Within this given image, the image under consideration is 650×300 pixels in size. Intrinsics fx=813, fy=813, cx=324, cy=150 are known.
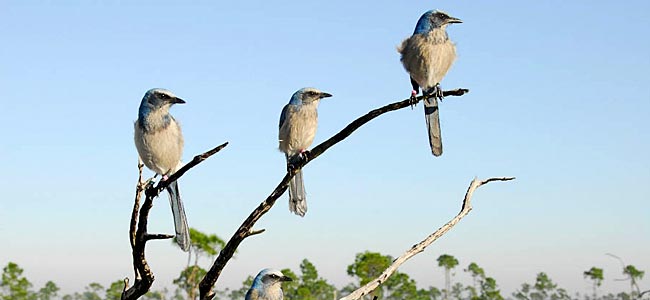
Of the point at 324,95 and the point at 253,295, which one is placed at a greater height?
the point at 324,95

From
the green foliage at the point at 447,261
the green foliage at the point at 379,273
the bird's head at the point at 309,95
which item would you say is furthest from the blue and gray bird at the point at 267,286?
the green foliage at the point at 447,261

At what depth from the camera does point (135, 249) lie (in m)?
4.22

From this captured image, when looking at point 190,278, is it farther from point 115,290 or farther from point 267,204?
point 267,204

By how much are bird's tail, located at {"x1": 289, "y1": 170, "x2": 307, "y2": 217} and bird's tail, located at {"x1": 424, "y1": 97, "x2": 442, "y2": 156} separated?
758 millimetres

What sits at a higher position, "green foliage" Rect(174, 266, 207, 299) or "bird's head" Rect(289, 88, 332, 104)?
"green foliage" Rect(174, 266, 207, 299)

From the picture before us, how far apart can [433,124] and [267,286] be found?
1890 mm

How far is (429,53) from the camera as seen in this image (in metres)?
4.98

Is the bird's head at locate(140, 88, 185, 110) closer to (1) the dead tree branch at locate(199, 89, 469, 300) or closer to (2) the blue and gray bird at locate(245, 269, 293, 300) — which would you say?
(1) the dead tree branch at locate(199, 89, 469, 300)

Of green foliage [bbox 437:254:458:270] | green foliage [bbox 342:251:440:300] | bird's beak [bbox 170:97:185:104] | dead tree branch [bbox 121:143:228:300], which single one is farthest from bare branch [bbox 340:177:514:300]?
green foliage [bbox 437:254:458:270]

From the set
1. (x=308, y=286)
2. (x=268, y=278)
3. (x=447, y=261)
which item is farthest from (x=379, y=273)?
(x=268, y=278)

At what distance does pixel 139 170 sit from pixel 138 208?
0.35 metres

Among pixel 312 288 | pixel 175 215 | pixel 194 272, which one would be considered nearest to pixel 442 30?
pixel 175 215

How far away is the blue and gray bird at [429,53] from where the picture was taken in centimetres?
491

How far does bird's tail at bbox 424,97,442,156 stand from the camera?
14.8ft
